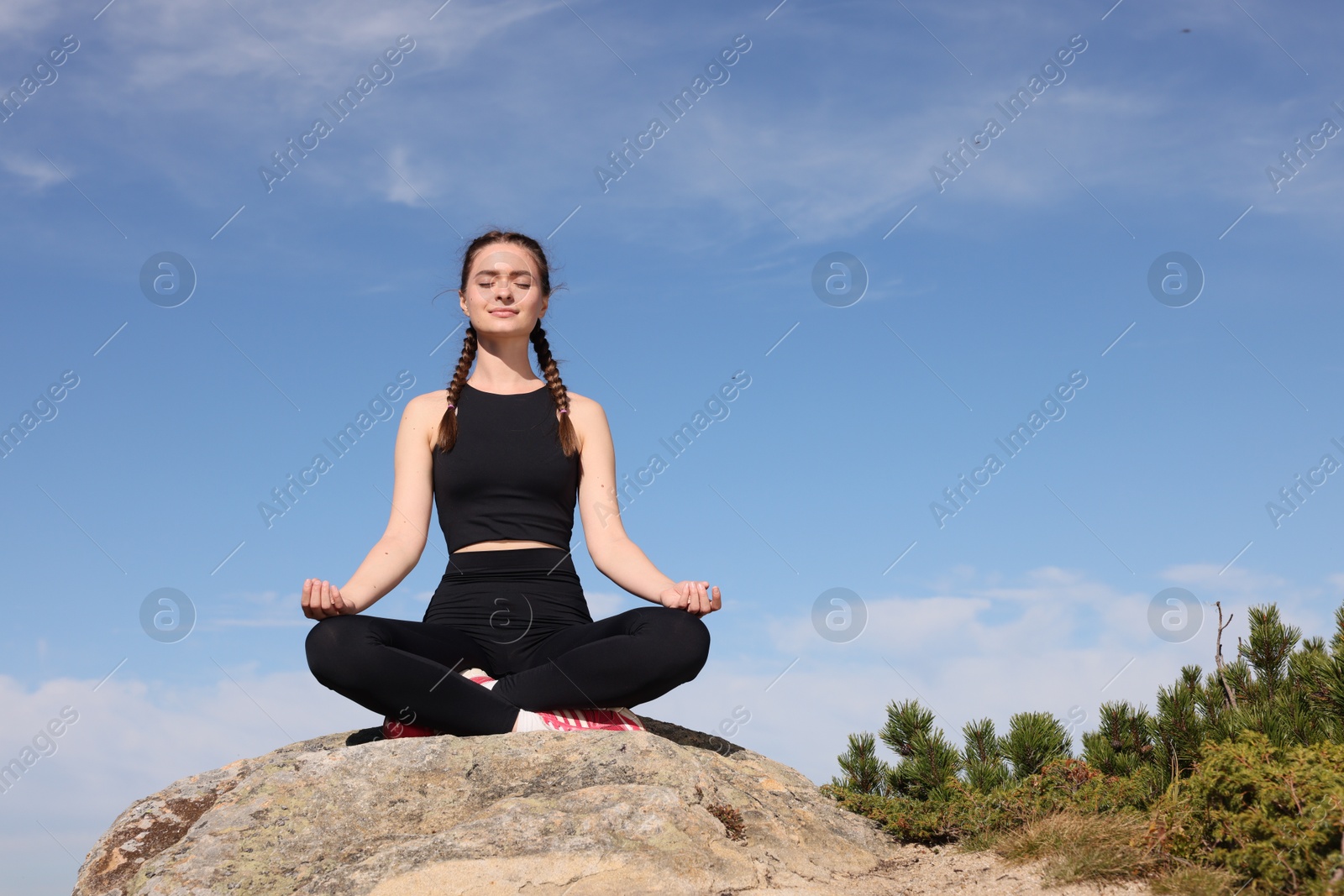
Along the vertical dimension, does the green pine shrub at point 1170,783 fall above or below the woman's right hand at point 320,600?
below

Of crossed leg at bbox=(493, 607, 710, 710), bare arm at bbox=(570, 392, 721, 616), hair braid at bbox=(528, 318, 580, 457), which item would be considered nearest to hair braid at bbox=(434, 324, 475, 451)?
hair braid at bbox=(528, 318, 580, 457)

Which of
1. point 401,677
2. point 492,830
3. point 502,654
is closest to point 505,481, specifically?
point 502,654

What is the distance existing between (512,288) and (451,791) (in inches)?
105

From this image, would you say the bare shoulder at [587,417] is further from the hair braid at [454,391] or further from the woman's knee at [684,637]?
the woman's knee at [684,637]

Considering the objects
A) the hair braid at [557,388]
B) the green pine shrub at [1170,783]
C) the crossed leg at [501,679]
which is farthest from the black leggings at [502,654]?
the green pine shrub at [1170,783]

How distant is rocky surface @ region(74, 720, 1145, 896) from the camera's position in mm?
3492

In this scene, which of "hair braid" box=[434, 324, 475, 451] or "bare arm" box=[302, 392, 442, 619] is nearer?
"bare arm" box=[302, 392, 442, 619]

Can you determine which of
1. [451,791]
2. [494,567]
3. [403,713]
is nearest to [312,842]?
[451,791]

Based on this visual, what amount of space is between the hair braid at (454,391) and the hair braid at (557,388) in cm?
34

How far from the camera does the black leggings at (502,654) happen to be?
4.53m

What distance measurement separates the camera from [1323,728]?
16.3 feet

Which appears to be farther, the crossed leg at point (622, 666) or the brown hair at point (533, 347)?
the brown hair at point (533, 347)

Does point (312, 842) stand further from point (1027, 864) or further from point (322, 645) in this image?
point (1027, 864)

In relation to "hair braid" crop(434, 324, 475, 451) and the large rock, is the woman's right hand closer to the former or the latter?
the large rock
